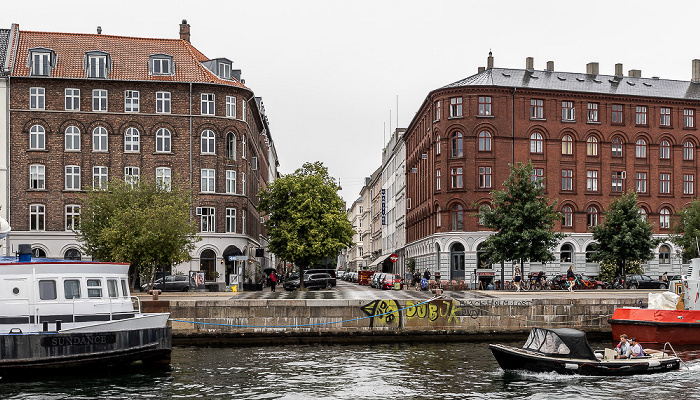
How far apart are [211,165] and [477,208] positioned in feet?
80.9

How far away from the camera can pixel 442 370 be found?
28.0 metres

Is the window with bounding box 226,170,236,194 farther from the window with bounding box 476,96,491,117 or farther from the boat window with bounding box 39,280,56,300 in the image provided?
the boat window with bounding box 39,280,56,300

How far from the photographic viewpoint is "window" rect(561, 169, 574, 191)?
75.3m

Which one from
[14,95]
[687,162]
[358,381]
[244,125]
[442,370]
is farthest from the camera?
Result: [687,162]

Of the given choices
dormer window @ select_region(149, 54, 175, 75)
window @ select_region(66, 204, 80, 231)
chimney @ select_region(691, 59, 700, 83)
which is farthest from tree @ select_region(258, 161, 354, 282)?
chimney @ select_region(691, 59, 700, 83)

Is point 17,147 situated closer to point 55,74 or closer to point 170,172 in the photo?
point 55,74

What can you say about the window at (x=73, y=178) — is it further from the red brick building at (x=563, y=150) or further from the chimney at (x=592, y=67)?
the chimney at (x=592, y=67)

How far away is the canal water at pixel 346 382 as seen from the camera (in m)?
23.4

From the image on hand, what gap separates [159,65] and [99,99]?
554 centimetres

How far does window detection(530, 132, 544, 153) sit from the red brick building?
19cm

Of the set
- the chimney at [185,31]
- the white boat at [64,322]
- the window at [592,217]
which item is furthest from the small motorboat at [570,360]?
the chimney at [185,31]

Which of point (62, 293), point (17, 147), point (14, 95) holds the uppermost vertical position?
point (14, 95)

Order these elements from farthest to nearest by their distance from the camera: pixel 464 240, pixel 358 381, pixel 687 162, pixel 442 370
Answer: pixel 687 162 < pixel 464 240 < pixel 442 370 < pixel 358 381

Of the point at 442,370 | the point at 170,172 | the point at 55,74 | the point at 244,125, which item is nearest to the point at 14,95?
the point at 55,74
